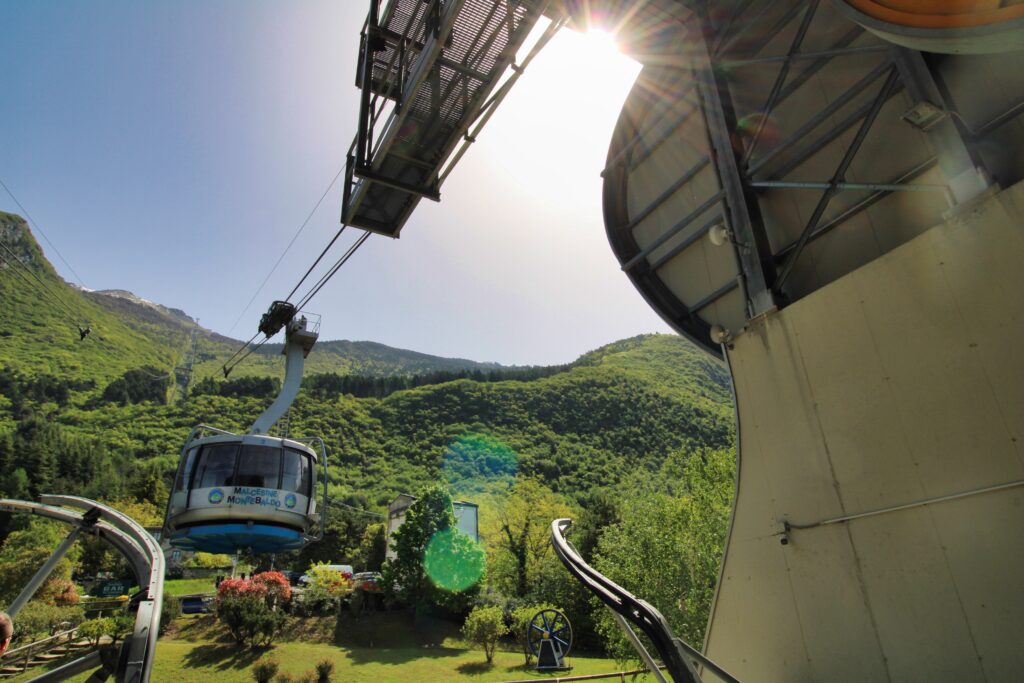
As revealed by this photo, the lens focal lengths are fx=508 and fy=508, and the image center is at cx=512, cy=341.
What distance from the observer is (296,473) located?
11219 mm

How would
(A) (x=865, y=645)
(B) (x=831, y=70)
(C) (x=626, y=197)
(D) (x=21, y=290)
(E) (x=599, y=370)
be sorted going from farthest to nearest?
(D) (x=21, y=290) → (E) (x=599, y=370) → (C) (x=626, y=197) → (B) (x=831, y=70) → (A) (x=865, y=645)

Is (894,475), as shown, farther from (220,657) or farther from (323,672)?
(220,657)

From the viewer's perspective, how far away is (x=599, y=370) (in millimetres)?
110625

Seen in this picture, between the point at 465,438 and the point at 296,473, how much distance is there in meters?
78.5

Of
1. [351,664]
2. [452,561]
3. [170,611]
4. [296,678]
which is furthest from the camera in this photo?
[452,561]

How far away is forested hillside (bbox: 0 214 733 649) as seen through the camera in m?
21.7

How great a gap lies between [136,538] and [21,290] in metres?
172

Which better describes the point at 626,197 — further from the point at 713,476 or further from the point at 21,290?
the point at 21,290

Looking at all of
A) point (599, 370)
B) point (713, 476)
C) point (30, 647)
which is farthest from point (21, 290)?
point (713, 476)

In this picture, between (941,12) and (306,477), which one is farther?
(306,477)

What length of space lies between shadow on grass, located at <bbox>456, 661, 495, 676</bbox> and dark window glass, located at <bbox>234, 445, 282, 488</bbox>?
1261 cm

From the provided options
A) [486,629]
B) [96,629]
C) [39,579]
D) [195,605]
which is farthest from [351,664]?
[39,579]

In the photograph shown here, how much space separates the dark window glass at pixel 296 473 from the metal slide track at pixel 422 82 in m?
5.89

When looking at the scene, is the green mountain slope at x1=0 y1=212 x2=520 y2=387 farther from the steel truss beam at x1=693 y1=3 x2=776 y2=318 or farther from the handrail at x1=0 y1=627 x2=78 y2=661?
the steel truss beam at x1=693 y1=3 x2=776 y2=318
